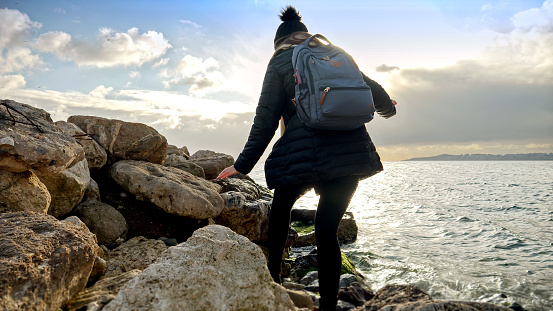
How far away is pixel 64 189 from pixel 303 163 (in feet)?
11.0

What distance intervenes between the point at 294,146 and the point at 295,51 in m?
0.74

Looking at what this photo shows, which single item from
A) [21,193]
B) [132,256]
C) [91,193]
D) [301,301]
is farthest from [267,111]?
[91,193]

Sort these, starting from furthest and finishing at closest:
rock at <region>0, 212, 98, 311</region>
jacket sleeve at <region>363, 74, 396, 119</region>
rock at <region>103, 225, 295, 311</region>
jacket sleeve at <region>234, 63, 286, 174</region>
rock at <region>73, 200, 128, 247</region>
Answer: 1. rock at <region>73, 200, 128, 247</region>
2. jacket sleeve at <region>363, 74, 396, 119</region>
3. jacket sleeve at <region>234, 63, 286, 174</region>
4. rock at <region>0, 212, 98, 311</region>
5. rock at <region>103, 225, 295, 311</region>

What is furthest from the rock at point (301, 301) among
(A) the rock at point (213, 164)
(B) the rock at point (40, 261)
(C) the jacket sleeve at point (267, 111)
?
(A) the rock at point (213, 164)

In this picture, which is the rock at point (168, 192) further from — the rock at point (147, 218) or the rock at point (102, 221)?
the rock at point (102, 221)

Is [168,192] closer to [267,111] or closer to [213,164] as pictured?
[267,111]

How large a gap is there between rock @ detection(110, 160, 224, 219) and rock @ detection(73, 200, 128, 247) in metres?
0.50

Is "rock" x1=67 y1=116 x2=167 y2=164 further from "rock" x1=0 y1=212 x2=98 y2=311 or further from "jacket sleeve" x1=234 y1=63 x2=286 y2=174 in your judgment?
"jacket sleeve" x1=234 y1=63 x2=286 y2=174

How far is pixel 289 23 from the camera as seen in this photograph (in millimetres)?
3023

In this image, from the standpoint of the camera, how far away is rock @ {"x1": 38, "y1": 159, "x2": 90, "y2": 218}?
4215mm

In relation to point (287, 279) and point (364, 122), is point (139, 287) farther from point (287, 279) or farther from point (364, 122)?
point (287, 279)

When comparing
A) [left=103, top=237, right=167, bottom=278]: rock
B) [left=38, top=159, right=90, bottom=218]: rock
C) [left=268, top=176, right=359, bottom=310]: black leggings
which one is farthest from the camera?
[left=38, top=159, right=90, bottom=218]: rock

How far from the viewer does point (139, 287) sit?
1848mm

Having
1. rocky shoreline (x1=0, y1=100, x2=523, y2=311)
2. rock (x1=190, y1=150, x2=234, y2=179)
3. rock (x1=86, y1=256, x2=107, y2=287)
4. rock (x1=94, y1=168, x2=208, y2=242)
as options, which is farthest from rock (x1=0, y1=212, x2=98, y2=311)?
rock (x1=190, y1=150, x2=234, y2=179)
